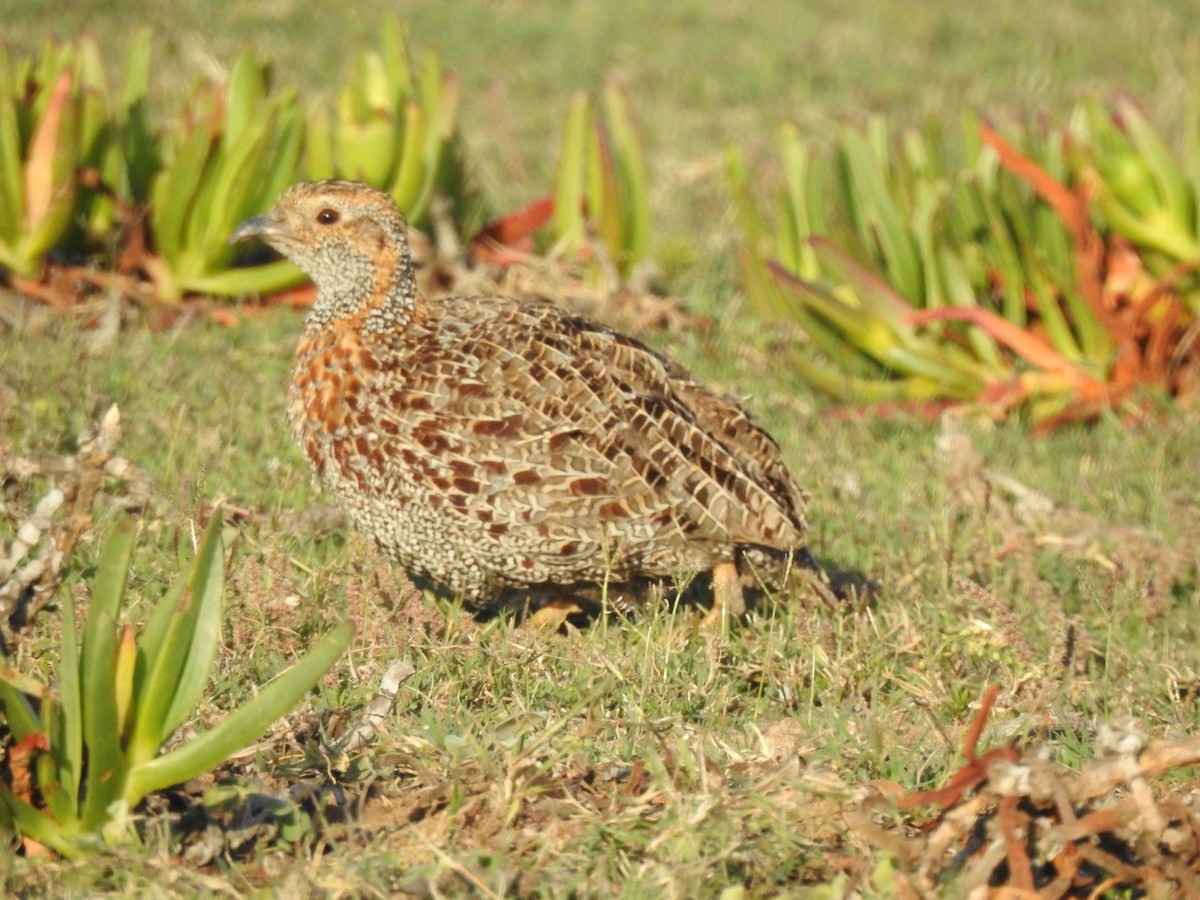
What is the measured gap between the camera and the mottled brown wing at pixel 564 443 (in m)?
4.75

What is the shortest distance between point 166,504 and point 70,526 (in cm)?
129

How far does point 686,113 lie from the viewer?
10.9 m

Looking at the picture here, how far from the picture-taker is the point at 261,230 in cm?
531

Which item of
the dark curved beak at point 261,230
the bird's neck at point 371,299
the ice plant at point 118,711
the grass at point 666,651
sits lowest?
the grass at point 666,651

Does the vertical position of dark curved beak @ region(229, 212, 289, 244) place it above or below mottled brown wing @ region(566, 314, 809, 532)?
above

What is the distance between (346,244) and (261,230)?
11.9 inches

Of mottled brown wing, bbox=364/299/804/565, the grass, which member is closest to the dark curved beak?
mottled brown wing, bbox=364/299/804/565

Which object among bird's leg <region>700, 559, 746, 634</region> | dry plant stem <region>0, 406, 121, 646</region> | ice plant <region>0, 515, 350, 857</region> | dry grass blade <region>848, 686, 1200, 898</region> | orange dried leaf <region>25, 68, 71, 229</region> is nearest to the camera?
ice plant <region>0, 515, 350, 857</region>

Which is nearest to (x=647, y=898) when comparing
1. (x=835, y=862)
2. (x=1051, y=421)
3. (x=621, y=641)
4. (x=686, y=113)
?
(x=835, y=862)

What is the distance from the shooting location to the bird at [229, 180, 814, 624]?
15.6 ft

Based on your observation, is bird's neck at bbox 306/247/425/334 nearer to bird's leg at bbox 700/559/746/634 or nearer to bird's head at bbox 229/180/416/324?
bird's head at bbox 229/180/416/324

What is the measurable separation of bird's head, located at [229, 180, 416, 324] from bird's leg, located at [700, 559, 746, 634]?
3.92ft

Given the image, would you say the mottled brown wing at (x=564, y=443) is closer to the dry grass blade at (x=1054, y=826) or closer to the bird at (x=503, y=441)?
the bird at (x=503, y=441)

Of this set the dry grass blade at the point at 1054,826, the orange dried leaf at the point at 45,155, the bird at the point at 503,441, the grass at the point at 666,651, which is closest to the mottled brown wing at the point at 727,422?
the bird at the point at 503,441
